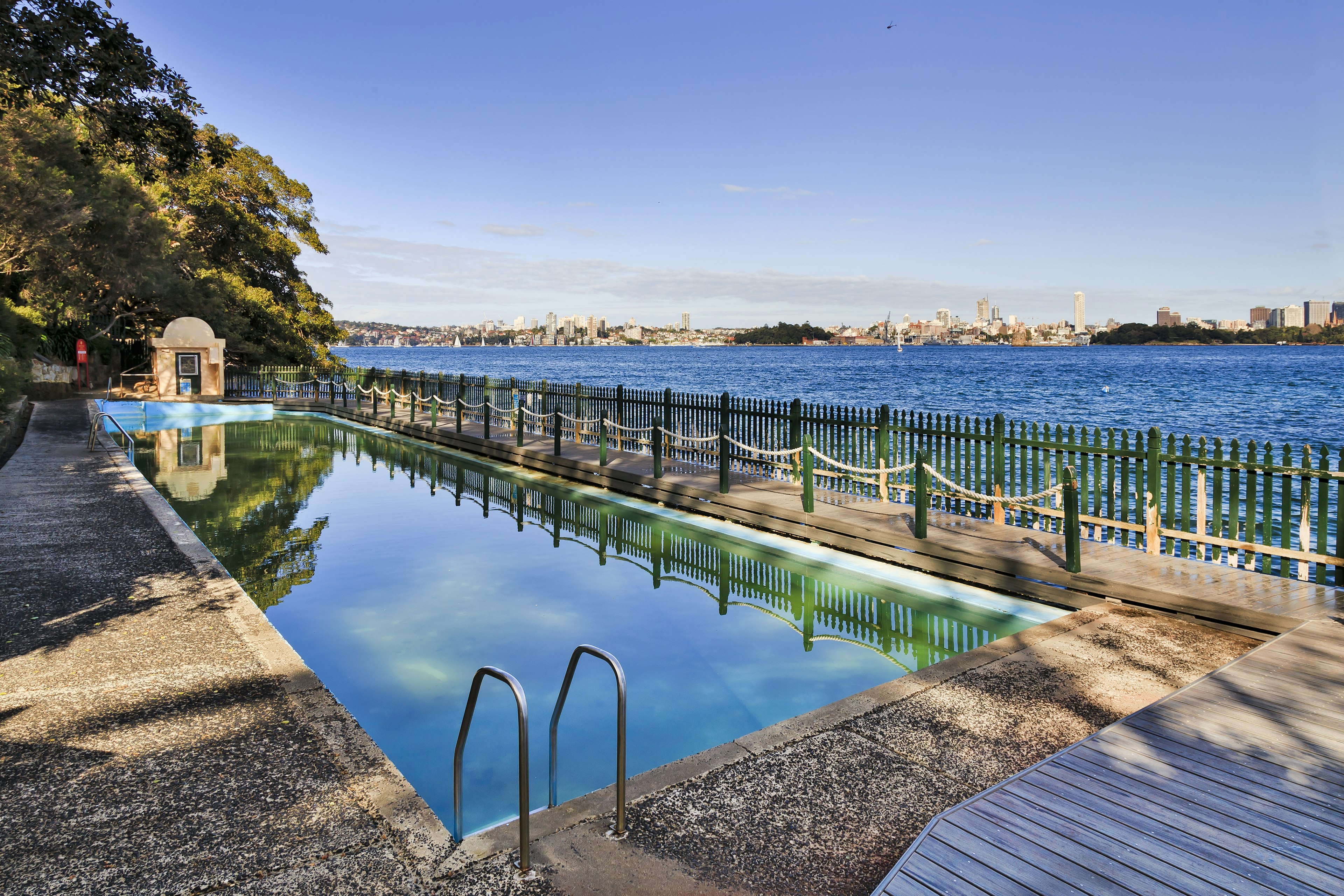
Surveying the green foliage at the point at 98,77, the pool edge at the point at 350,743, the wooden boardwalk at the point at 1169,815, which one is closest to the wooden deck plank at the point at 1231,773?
the wooden boardwalk at the point at 1169,815

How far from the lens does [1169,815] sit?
398 centimetres

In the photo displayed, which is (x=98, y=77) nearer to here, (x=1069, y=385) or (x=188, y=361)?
(x=188, y=361)

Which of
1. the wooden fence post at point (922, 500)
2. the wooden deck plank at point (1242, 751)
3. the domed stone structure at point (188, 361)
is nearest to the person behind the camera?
the wooden deck plank at point (1242, 751)

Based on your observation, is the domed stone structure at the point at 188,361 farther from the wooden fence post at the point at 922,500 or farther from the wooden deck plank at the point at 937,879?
the wooden deck plank at the point at 937,879

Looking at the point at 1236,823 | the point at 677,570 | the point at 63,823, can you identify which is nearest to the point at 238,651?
the point at 63,823

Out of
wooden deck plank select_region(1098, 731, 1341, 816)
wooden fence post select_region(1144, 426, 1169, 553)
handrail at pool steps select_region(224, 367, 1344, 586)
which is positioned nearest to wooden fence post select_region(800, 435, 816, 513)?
handrail at pool steps select_region(224, 367, 1344, 586)

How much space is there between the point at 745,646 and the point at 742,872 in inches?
178

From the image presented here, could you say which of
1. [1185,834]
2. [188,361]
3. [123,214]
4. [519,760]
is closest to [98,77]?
[519,760]

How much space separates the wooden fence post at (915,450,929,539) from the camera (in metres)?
10.3

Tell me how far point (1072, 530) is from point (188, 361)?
1669 inches

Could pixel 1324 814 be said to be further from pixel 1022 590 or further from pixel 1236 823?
pixel 1022 590

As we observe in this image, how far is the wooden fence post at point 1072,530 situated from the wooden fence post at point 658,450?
8.09 meters

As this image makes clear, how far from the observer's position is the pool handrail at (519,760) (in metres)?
3.57

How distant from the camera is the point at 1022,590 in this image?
29.4ft
